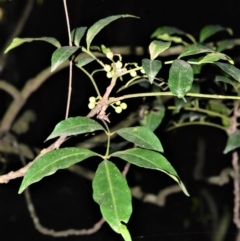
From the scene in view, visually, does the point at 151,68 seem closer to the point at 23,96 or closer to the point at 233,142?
the point at 233,142

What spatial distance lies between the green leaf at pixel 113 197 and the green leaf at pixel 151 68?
10 centimetres

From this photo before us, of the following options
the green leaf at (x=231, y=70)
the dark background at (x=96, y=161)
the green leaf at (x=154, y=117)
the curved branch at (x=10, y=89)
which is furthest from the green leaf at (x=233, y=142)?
the curved branch at (x=10, y=89)

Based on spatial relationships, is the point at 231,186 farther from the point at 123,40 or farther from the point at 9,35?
the point at 9,35

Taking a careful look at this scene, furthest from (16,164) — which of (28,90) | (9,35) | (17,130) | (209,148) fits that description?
(209,148)

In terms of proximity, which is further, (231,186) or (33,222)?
(231,186)

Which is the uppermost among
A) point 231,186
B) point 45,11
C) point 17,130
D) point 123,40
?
point 45,11

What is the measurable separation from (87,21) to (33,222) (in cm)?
51

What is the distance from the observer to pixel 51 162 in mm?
409

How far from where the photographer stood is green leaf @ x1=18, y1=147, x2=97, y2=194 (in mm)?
397

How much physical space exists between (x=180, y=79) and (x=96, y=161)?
28.6 inches

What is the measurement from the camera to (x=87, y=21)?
3.38 ft

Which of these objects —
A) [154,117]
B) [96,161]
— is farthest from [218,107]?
[96,161]

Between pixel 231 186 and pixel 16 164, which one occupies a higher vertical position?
pixel 16 164

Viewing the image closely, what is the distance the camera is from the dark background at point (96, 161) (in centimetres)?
102
